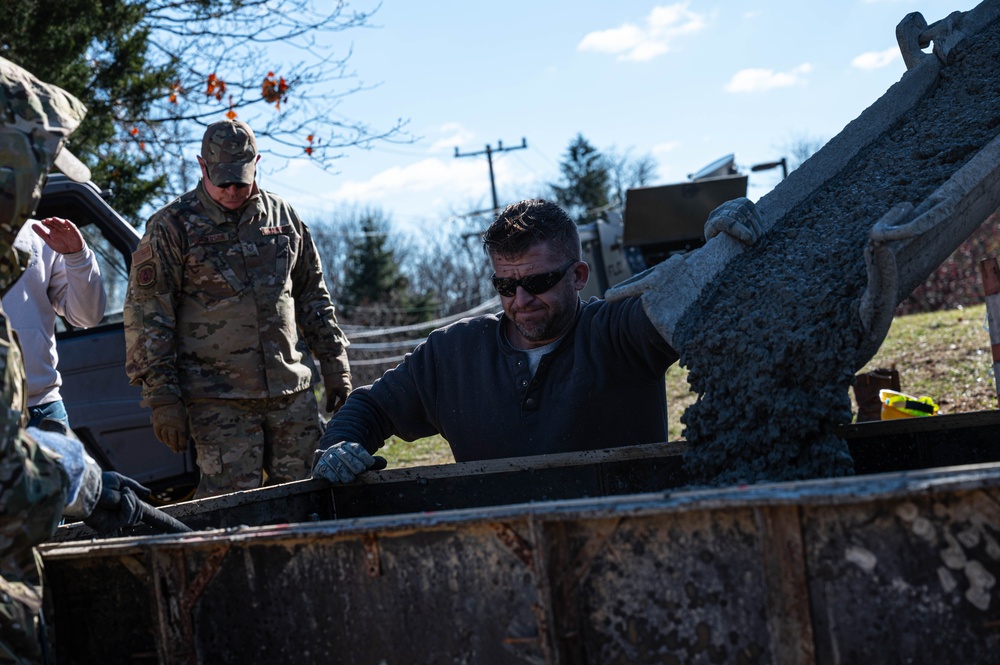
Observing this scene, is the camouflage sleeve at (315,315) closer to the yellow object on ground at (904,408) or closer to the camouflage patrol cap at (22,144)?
the yellow object on ground at (904,408)

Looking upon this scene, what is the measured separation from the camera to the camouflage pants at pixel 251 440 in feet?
14.9

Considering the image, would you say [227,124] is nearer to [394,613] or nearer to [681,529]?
[394,613]

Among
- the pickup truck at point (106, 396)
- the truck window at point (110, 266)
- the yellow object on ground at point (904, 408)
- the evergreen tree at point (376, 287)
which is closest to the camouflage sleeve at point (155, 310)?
the pickup truck at point (106, 396)

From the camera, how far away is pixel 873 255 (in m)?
2.84

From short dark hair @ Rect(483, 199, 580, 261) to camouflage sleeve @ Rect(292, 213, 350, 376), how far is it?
152 centimetres

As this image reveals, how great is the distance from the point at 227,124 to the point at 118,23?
14.8 ft

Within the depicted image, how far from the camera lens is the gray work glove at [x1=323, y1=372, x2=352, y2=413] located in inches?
196

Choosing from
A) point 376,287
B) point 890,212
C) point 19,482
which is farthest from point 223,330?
point 376,287

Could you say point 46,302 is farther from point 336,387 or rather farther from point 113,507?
point 113,507

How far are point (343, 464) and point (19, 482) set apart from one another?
1.38 metres

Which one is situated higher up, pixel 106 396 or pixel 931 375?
pixel 106 396

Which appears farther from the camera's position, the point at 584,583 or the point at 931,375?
the point at 931,375

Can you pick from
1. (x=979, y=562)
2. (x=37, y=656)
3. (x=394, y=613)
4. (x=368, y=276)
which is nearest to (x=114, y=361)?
(x=37, y=656)

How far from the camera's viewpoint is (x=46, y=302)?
4250 mm
